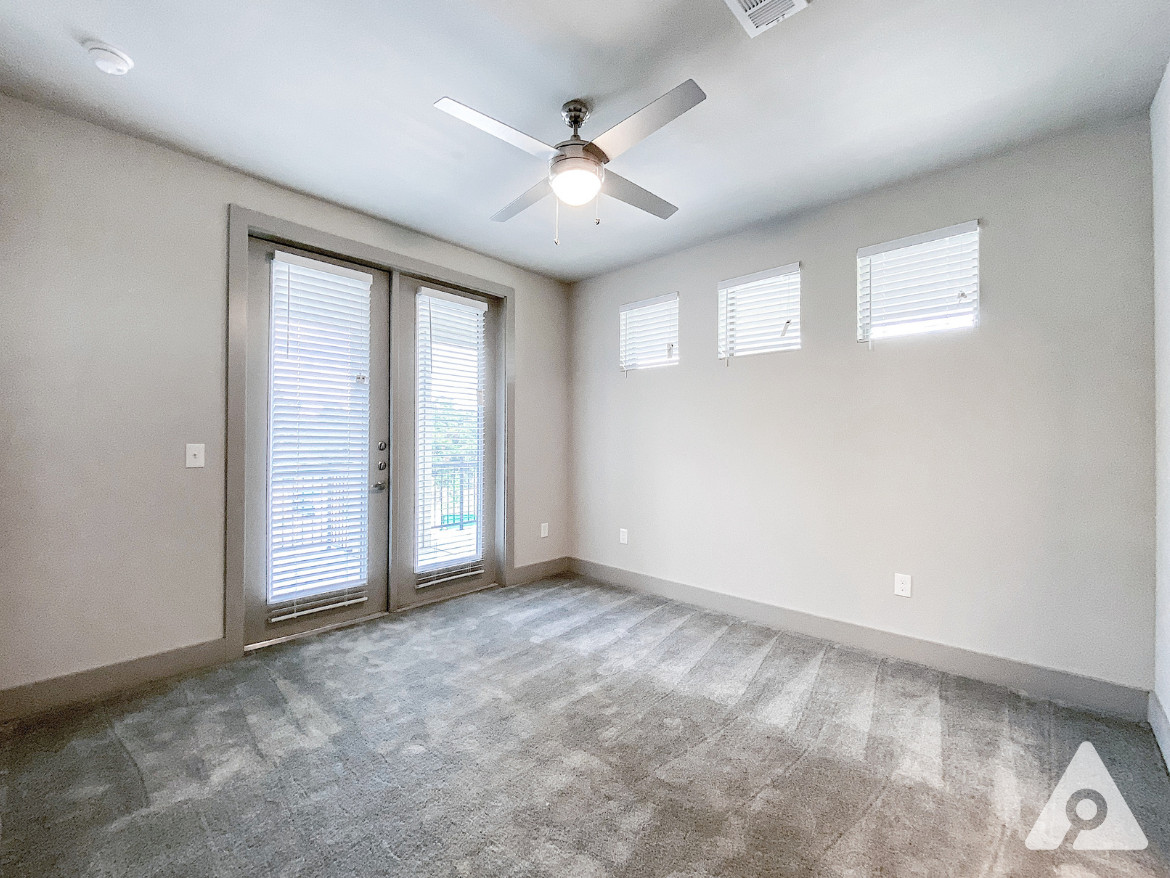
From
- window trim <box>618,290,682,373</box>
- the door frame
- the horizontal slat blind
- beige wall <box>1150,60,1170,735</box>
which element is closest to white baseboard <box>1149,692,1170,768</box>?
beige wall <box>1150,60,1170,735</box>

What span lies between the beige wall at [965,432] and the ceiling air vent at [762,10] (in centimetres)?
167

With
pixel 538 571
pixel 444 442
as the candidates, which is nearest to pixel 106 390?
pixel 444 442

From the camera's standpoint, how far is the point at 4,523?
2.14 m

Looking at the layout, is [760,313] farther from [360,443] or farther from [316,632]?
[316,632]

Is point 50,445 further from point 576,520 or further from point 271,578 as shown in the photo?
point 576,520

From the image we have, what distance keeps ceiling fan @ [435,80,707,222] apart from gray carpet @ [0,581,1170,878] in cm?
231

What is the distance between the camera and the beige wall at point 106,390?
7.16 ft

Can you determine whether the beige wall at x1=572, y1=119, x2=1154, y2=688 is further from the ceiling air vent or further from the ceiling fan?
the ceiling air vent

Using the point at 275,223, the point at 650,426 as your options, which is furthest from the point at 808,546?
the point at 275,223

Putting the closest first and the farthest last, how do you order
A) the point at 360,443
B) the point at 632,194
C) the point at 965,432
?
the point at 632,194 → the point at 965,432 → the point at 360,443

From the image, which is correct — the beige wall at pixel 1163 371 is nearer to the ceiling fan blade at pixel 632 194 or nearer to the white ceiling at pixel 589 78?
the white ceiling at pixel 589 78

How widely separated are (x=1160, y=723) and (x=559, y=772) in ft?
7.87

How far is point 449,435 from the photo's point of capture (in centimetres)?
388

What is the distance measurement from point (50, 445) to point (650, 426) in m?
3.49
